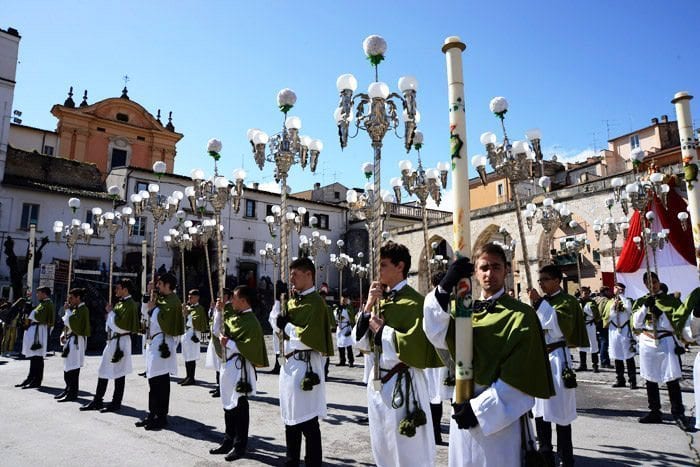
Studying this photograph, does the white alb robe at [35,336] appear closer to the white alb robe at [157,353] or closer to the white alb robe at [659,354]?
the white alb robe at [157,353]

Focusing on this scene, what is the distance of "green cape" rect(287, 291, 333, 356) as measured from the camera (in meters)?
5.11

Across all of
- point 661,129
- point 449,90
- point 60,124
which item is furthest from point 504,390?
point 661,129

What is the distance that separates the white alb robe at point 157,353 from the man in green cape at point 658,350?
7.62 meters

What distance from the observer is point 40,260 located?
27703 mm

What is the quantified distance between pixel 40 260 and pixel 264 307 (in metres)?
13.5

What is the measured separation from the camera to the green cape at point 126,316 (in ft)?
27.9

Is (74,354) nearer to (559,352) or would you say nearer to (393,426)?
(393,426)

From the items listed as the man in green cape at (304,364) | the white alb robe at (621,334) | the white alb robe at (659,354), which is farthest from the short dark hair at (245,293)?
the white alb robe at (621,334)

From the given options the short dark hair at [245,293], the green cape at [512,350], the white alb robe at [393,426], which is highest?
the short dark hair at [245,293]

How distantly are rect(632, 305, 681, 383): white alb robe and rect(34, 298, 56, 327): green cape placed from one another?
12398 millimetres

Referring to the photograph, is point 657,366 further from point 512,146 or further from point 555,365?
point 512,146

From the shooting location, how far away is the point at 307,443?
4.85 metres

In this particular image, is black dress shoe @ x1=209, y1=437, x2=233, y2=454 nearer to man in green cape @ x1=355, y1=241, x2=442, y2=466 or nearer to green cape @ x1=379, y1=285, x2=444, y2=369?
man in green cape @ x1=355, y1=241, x2=442, y2=466

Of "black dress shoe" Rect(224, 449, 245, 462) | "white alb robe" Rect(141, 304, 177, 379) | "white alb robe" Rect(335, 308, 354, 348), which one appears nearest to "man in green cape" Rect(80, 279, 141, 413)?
"white alb robe" Rect(141, 304, 177, 379)
